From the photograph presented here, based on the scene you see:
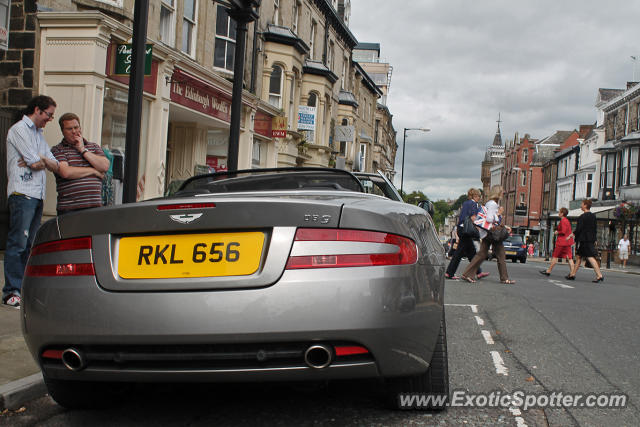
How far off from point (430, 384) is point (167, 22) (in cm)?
1350

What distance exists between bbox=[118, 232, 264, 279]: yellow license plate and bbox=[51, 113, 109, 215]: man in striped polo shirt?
326 cm

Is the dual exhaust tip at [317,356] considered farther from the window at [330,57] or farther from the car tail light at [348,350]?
the window at [330,57]

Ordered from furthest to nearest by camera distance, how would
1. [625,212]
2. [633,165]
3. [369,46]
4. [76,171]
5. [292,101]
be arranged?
[369,46], [633,165], [625,212], [292,101], [76,171]

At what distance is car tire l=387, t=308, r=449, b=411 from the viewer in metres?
3.16

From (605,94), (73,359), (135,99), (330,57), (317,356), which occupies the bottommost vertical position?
(73,359)

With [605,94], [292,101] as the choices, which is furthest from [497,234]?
[605,94]

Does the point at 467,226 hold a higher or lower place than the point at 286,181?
lower

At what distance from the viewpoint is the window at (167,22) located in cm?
1466

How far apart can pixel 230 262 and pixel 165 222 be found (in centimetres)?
35

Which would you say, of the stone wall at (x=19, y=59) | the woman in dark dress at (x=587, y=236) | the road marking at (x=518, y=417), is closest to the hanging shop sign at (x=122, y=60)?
the stone wall at (x=19, y=59)

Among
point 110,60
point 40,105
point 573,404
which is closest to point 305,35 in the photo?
point 110,60

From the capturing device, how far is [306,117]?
81.3 ft

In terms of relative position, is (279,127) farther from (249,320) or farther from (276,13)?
(249,320)

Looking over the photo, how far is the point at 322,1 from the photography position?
28.3 meters
